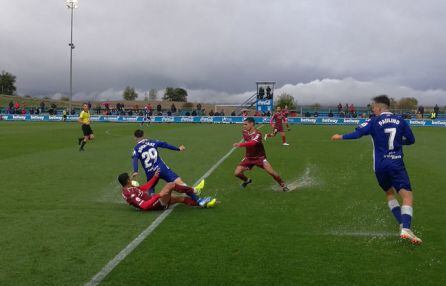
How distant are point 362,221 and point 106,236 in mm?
4222

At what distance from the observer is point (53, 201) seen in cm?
905

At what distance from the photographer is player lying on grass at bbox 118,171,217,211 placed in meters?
8.20

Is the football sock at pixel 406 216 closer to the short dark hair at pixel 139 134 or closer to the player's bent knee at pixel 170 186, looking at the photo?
the player's bent knee at pixel 170 186

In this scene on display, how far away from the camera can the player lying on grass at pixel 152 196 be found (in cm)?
820

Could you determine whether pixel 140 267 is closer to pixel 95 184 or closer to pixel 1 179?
pixel 95 184

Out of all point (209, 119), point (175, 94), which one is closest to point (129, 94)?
point (175, 94)

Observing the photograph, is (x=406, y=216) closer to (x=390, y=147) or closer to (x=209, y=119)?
(x=390, y=147)

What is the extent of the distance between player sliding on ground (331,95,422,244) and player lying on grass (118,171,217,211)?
325 centimetres

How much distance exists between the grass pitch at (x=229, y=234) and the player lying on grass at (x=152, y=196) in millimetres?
202

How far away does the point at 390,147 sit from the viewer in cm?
666

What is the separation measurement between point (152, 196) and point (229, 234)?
2243 millimetres

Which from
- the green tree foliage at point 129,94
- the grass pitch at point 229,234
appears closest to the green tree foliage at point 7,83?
the green tree foliage at point 129,94

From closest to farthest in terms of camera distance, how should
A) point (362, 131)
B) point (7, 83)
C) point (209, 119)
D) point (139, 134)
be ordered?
point (362, 131)
point (139, 134)
point (209, 119)
point (7, 83)

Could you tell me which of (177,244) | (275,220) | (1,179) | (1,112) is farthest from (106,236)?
(1,112)
